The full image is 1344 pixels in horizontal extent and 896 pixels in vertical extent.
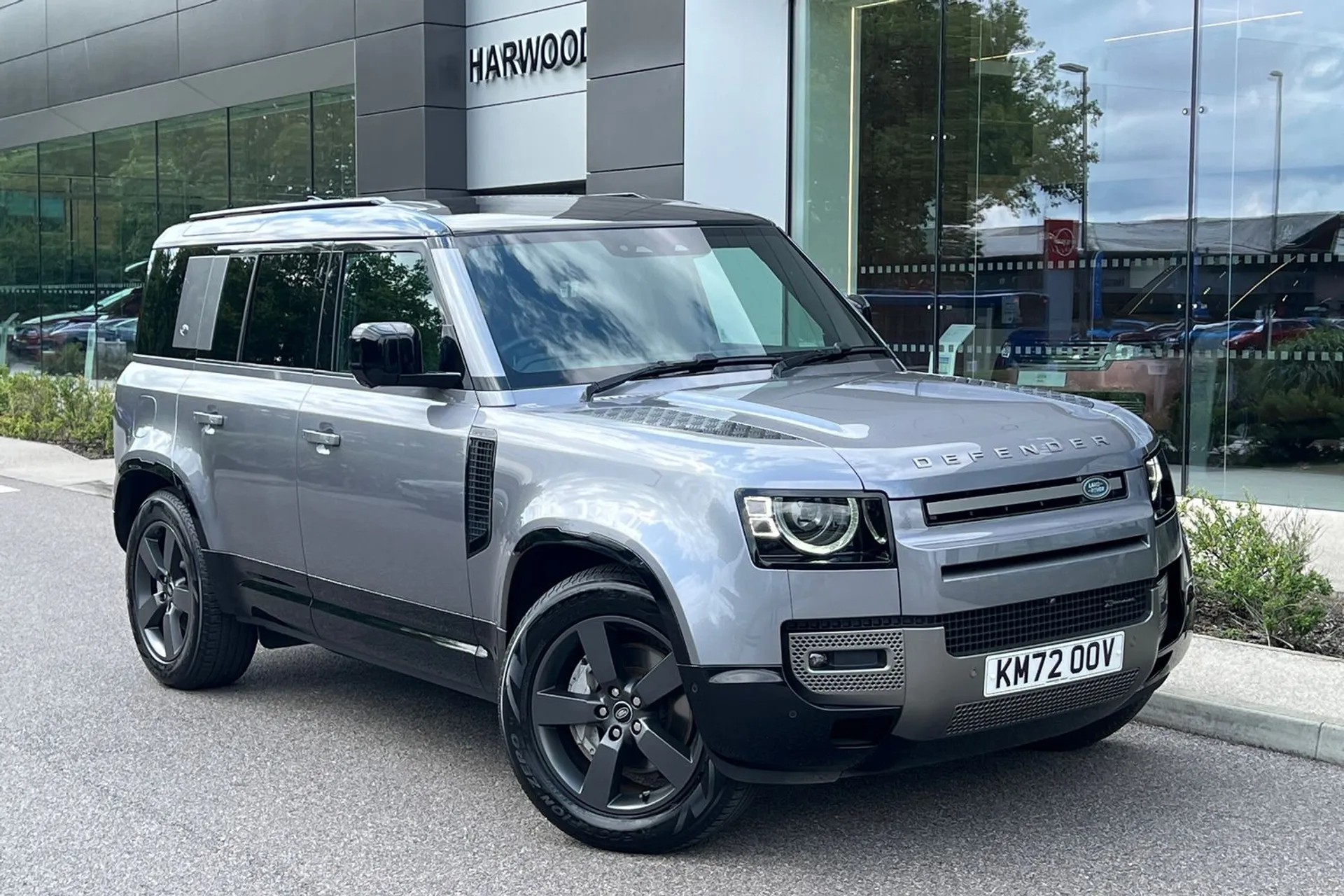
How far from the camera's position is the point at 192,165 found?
2447 centimetres

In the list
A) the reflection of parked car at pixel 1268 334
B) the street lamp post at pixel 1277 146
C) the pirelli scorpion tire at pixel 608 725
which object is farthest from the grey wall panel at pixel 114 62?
the pirelli scorpion tire at pixel 608 725

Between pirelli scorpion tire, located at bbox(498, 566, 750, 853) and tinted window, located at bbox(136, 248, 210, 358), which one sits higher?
tinted window, located at bbox(136, 248, 210, 358)

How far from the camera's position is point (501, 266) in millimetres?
5352

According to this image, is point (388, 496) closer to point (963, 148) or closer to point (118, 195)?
point (963, 148)

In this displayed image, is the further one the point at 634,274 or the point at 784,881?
the point at 634,274

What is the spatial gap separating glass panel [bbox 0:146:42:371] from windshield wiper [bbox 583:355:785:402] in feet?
88.3

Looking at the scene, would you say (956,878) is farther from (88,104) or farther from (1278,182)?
(88,104)

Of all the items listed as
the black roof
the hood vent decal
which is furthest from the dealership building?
the hood vent decal

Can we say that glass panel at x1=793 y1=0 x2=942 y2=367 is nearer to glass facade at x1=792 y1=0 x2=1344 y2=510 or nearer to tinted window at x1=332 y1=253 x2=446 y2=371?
glass facade at x1=792 y1=0 x2=1344 y2=510

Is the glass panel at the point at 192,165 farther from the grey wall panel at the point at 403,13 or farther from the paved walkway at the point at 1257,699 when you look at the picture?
the paved walkway at the point at 1257,699

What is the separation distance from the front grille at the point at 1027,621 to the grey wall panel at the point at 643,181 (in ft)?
35.4

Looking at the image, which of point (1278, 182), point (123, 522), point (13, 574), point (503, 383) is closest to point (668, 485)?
point (503, 383)

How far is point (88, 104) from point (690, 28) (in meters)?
14.6

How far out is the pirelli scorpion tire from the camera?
439cm
